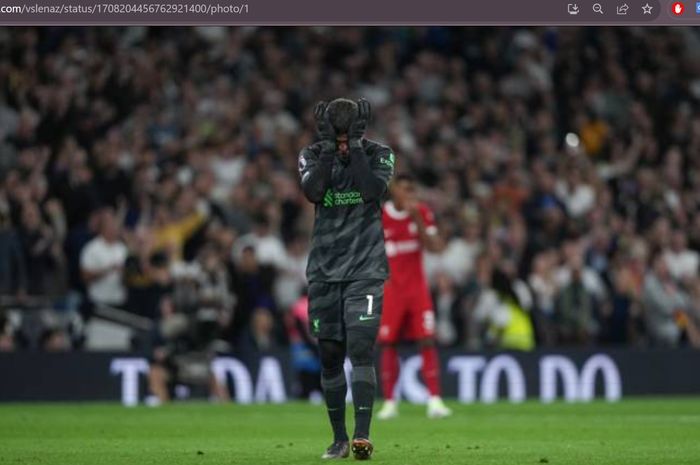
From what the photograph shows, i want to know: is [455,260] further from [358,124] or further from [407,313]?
[358,124]

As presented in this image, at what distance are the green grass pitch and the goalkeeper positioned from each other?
0.57 meters

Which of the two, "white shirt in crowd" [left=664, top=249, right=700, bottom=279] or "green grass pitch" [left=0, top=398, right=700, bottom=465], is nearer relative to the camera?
"green grass pitch" [left=0, top=398, right=700, bottom=465]

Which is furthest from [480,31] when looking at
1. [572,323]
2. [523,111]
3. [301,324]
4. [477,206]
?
[301,324]

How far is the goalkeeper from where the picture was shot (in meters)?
11.9

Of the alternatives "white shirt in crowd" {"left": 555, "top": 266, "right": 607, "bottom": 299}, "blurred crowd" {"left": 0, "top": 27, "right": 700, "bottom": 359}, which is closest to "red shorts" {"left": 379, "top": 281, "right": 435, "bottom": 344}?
"blurred crowd" {"left": 0, "top": 27, "right": 700, "bottom": 359}

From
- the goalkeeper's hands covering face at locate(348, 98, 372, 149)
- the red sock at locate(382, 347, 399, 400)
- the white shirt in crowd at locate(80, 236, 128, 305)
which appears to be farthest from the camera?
the white shirt in crowd at locate(80, 236, 128, 305)

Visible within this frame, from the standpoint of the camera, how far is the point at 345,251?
477 inches

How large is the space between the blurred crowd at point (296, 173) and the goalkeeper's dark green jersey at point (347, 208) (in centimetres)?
1014

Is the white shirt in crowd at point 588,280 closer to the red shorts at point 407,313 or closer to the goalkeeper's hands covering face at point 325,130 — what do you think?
the red shorts at point 407,313

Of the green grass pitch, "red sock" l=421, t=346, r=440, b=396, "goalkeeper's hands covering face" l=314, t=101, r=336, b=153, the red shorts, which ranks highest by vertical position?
"goalkeeper's hands covering face" l=314, t=101, r=336, b=153

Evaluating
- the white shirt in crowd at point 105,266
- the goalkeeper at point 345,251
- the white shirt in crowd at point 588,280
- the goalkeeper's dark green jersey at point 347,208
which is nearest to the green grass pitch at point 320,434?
the goalkeeper at point 345,251

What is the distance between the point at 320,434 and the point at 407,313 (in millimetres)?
3185

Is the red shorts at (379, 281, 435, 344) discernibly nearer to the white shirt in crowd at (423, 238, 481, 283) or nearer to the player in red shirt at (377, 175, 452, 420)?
the player in red shirt at (377, 175, 452, 420)

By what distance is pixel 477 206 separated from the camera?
84.8ft
